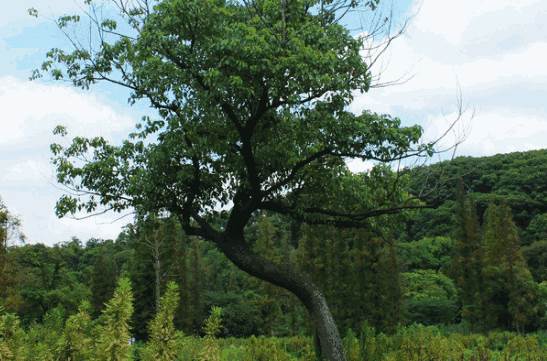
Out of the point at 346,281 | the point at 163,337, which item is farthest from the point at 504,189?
the point at 163,337

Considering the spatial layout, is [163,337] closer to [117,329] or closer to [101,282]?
[117,329]

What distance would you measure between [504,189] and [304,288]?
214ft

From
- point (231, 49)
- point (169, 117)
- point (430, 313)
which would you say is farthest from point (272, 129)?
point (430, 313)

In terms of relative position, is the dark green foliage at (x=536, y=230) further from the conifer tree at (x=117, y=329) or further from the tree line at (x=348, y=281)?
the conifer tree at (x=117, y=329)

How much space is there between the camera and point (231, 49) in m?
9.58

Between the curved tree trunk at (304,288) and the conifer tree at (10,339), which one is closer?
the conifer tree at (10,339)

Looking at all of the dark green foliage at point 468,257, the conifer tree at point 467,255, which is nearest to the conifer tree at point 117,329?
the conifer tree at point 467,255

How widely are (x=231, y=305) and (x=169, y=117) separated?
129 feet

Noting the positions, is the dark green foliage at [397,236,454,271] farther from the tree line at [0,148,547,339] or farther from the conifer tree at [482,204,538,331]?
the conifer tree at [482,204,538,331]

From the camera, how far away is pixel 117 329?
3518mm

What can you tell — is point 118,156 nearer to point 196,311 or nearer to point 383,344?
point 383,344

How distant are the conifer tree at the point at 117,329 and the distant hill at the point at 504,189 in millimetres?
50227

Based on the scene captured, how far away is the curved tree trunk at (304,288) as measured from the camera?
36.6ft

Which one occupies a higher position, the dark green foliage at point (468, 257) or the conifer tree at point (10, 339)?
the dark green foliage at point (468, 257)
